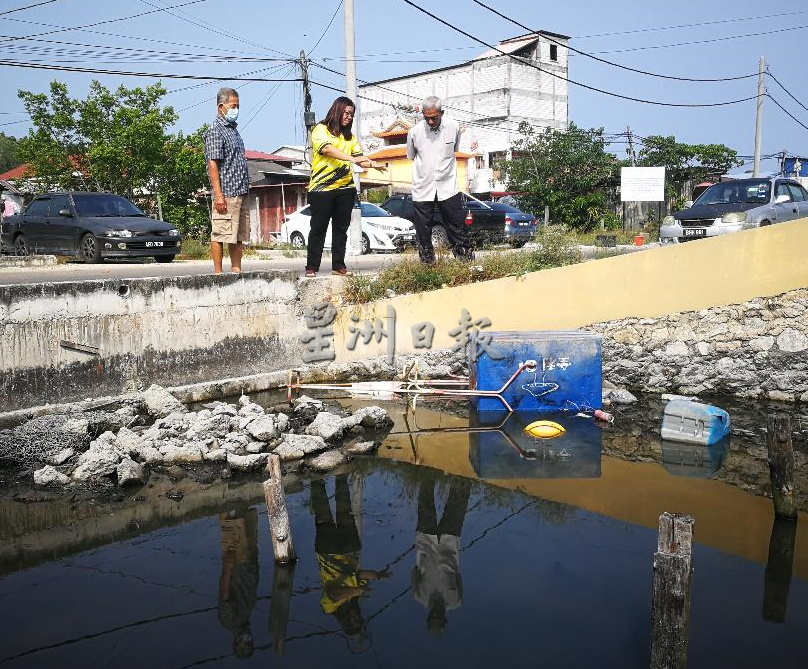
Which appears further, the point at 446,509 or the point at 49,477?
the point at 49,477

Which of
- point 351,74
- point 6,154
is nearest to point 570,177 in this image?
point 351,74

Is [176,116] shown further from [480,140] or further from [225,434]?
[480,140]

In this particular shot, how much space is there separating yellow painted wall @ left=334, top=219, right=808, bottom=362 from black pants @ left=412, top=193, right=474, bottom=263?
697mm

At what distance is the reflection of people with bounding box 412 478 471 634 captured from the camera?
445 cm

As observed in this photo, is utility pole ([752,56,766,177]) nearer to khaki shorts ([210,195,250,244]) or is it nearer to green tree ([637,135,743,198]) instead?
green tree ([637,135,743,198])

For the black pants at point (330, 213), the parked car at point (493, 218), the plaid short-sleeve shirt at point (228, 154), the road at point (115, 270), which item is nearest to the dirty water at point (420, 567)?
the black pants at point (330, 213)

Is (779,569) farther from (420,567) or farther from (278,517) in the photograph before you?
(278,517)

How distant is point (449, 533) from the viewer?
215 inches

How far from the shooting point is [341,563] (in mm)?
4969

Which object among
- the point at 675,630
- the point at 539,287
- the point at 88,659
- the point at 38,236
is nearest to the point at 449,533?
the point at 675,630

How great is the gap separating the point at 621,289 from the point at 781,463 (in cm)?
422

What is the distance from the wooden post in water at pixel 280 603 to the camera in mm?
4125

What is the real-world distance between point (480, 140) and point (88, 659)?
44.9m

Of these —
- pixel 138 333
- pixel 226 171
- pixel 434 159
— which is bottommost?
pixel 138 333
